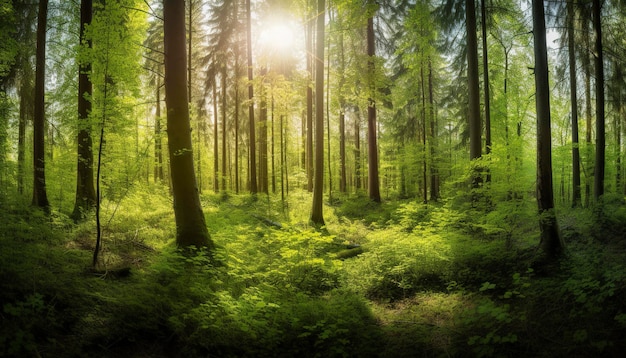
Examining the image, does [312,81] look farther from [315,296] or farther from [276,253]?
[315,296]

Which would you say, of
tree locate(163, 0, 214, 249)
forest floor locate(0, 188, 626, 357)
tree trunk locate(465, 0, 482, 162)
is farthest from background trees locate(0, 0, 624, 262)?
forest floor locate(0, 188, 626, 357)

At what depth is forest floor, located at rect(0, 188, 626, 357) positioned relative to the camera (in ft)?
12.5

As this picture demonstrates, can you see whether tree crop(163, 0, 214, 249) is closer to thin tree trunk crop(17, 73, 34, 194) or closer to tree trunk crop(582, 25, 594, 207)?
thin tree trunk crop(17, 73, 34, 194)

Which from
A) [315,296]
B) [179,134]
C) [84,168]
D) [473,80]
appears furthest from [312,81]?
[315,296]

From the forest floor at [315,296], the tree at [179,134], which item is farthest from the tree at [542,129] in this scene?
the tree at [179,134]

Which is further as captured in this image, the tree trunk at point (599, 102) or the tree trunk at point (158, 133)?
the tree trunk at point (599, 102)

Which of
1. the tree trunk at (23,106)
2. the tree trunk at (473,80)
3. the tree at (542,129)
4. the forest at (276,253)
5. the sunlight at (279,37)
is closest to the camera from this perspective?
the forest at (276,253)

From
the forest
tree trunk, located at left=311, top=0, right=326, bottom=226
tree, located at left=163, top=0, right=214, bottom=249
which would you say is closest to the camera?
the forest

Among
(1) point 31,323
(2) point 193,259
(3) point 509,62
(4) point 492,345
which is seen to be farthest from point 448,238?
(3) point 509,62

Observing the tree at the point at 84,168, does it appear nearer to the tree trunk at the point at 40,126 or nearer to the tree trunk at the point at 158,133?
the tree trunk at the point at 40,126

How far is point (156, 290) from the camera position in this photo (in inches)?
191

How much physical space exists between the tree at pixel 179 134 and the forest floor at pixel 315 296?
2.30ft

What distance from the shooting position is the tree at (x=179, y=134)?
6750 millimetres

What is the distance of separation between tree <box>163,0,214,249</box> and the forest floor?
0.70m
